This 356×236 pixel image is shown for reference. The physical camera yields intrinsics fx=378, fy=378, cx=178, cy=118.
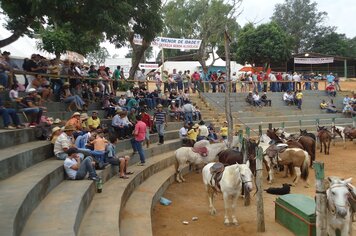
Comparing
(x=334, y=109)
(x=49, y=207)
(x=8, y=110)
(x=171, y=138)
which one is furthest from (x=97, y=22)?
(x=334, y=109)

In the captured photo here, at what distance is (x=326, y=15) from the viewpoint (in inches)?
Answer: 2527

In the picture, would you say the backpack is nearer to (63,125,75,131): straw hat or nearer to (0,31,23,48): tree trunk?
(63,125,75,131): straw hat

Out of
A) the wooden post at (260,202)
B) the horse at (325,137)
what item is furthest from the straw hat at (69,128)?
the horse at (325,137)

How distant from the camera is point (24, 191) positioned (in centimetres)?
665

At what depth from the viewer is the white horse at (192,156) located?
550 inches

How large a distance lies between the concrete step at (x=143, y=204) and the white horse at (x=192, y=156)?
1.27 feet

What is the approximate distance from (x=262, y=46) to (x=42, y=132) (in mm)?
31976

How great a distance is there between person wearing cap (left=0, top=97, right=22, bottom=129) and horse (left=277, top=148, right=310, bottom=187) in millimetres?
8881

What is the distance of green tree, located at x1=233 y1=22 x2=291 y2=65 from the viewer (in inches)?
1547

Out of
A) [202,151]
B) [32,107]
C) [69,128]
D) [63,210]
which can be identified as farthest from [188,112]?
[63,210]

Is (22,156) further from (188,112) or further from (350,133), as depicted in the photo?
(350,133)

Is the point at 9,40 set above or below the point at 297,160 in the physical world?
above

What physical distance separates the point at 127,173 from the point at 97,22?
4.70 metres

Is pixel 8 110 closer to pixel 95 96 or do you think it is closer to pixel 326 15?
pixel 95 96
